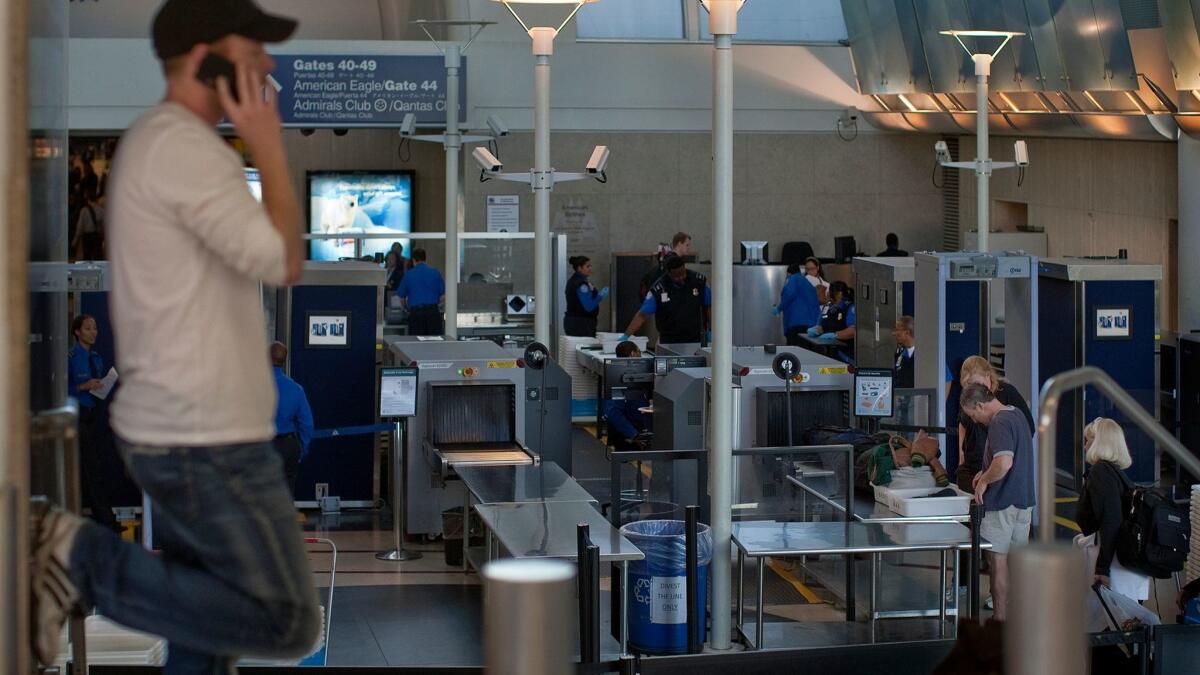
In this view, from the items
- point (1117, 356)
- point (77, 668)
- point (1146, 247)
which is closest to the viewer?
point (77, 668)

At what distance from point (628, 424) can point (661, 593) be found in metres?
4.82

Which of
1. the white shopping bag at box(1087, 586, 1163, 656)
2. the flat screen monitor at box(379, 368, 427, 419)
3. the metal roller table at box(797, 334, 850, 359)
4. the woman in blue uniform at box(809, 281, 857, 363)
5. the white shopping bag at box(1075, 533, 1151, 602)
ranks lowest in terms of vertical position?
the white shopping bag at box(1087, 586, 1163, 656)

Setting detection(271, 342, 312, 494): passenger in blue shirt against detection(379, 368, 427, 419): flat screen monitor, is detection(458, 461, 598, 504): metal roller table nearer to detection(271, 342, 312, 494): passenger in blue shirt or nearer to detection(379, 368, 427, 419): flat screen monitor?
detection(379, 368, 427, 419): flat screen monitor

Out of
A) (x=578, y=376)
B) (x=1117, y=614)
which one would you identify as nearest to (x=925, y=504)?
(x=1117, y=614)

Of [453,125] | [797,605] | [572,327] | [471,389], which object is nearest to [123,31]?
[572,327]

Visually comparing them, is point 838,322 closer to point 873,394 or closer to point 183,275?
point 873,394

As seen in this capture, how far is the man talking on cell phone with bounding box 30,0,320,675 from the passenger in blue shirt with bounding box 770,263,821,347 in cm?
1492

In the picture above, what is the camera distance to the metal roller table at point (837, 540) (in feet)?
24.5

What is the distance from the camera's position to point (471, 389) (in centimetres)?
1058

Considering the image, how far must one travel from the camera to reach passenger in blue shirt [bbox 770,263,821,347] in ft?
56.4

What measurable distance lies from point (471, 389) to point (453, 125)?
138 inches

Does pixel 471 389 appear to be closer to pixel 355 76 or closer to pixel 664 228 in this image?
pixel 355 76

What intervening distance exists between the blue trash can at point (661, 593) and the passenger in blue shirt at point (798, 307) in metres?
9.83

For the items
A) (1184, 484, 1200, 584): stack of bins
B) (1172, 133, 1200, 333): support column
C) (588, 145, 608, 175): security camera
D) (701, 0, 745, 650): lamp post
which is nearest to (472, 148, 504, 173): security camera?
(588, 145, 608, 175): security camera
